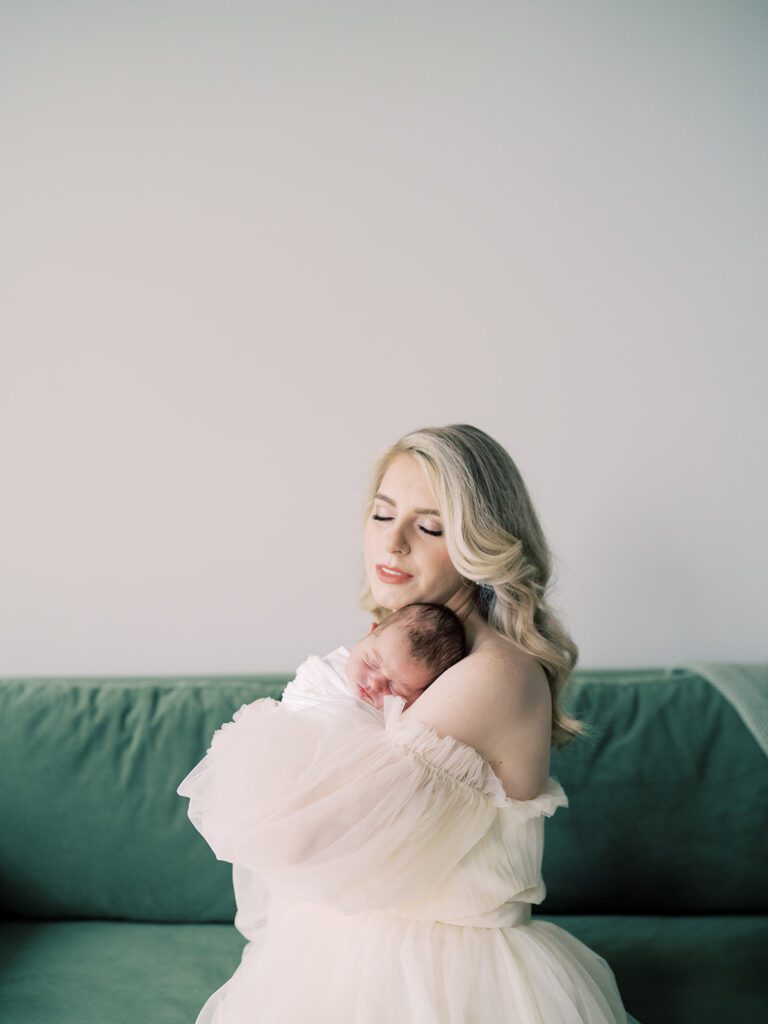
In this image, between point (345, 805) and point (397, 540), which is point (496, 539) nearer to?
point (397, 540)

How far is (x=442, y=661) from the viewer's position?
1516 millimetres

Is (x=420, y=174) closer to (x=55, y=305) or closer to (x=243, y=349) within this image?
(x=243, y=349)

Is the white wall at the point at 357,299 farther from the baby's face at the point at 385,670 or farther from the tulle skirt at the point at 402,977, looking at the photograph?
the tulle skirt at the point at 402,977

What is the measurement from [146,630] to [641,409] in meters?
1.43

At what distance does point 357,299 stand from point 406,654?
3.87 ft

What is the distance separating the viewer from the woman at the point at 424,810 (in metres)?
1.33

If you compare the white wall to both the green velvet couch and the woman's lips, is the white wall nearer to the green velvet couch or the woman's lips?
the green velvet couch

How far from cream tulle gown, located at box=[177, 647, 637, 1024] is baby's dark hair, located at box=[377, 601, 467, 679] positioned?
0.12m

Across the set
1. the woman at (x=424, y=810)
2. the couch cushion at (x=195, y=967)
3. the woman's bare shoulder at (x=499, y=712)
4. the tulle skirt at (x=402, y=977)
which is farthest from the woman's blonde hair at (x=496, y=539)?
the couch cushion at (x=195, y=967)

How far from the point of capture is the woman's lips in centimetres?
163

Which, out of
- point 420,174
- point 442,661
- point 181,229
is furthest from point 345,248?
point 442,661

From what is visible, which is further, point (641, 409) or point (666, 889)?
point (641, 409)

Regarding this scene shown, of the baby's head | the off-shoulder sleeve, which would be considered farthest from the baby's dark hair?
the off-shoulder sleeve

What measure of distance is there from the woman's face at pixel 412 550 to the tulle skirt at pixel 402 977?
1.76ft
